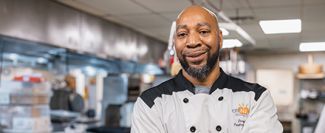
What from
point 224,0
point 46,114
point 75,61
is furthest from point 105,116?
point 224,0

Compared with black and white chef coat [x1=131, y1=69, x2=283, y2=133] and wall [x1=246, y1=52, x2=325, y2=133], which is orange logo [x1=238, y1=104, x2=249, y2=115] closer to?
black and white chef coat [x1=131, y1=69, x2=283, y2=133]

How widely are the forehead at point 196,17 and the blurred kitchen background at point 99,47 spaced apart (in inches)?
55.0

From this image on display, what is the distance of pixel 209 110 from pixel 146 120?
237 millimetres

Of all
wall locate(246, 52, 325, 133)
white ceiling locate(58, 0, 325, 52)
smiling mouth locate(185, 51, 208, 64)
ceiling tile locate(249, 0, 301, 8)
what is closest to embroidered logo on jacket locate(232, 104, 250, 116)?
smiling mouth locate(185, 51, 208, 64)

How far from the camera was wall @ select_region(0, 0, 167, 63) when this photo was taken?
12.3 ft

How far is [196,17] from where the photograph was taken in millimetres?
1544

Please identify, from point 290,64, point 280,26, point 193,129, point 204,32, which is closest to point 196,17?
point 204,32

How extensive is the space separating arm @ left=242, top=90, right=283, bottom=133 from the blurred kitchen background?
1.52 m

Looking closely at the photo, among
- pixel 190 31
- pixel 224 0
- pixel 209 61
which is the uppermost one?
pixel 224 0

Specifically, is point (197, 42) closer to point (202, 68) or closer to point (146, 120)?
point (202, 68)

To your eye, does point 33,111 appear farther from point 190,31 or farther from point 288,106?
point 288,106

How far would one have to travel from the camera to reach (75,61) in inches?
237

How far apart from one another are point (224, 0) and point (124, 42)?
2.21m

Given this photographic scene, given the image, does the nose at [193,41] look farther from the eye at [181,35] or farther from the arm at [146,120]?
the arm at [146,120]
